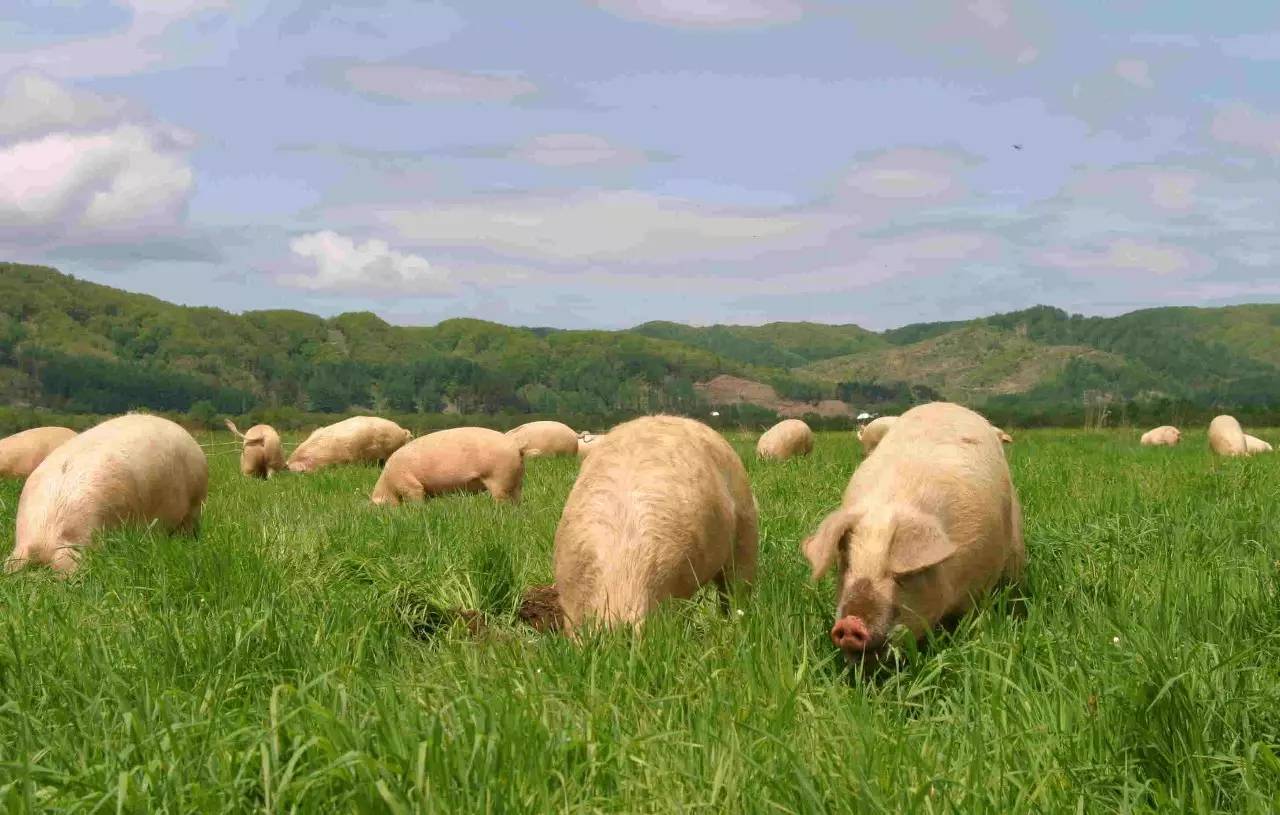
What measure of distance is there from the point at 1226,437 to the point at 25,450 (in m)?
26.6

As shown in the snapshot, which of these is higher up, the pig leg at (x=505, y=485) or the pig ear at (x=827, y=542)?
the pig ear at (x=827, y=542)

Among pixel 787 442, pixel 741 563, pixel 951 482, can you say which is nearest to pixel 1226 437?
pixel 787 442

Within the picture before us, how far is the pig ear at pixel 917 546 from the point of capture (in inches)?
189

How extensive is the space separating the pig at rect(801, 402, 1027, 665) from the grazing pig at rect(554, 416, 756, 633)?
676 millimetres

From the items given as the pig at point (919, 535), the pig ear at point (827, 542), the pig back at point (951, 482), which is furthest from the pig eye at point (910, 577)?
the pig back at point (951, 482)

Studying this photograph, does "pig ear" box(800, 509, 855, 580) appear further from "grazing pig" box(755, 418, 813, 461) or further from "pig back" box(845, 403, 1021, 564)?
"grazing pig" box(755, 418, 813, 461)

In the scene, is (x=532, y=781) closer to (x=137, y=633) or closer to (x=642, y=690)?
(x=642, y=690)

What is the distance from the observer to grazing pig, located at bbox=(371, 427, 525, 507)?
578 inches

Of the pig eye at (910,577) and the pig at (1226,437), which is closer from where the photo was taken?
the pig eye at (910,577)

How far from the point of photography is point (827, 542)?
496 cm

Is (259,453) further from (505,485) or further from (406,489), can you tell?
(505,485)

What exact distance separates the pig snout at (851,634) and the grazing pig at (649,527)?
0.96 metres

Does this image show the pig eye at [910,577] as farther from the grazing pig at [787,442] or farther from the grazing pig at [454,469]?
the grazing pig at [787,442]

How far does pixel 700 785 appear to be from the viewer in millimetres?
3201
